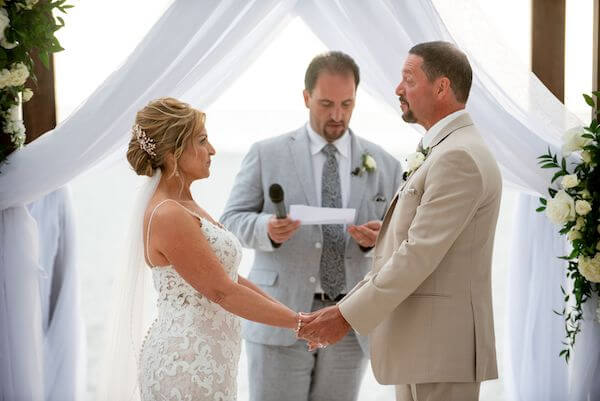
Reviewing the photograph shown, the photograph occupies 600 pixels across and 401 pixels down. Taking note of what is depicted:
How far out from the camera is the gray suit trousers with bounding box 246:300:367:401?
335cm

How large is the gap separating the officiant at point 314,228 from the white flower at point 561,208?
711mm

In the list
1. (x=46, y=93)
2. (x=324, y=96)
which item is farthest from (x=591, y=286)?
(x=46, y=93)

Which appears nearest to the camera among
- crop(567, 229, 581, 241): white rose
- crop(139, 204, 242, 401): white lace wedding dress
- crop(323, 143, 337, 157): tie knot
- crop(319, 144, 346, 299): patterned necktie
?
crop(139, 204, 242, 401): white lace wedding dress

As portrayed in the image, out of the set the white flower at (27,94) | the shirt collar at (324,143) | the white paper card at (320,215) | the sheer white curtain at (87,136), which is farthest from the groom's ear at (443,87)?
the white flower at (27,94)

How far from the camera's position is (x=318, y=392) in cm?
340

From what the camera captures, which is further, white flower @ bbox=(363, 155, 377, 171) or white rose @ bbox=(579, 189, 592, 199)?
white flower @ bbox=(363, 155, 377, 171)

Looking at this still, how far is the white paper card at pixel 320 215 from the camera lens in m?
3.23

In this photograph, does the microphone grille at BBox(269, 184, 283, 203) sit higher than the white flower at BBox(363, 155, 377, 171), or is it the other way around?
the white flower at BBox(363, 155, 377, 171)

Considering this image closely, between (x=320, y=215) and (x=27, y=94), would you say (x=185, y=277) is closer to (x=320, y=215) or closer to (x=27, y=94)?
(x=320, y=215)

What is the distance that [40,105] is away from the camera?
356cm

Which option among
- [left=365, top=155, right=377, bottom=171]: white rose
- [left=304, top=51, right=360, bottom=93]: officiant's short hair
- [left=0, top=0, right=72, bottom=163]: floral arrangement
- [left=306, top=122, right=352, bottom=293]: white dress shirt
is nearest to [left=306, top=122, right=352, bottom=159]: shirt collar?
[left=306, top=122, right=352, bottom=293]: white dress shirt

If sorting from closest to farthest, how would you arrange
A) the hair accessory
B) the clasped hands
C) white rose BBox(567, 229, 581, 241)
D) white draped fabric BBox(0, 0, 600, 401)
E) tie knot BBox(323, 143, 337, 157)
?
1. the hair accessory
2. the clasped hands
3. white rose BBox(567, 229, 581, 241)
4. white draped fabric BBox(0, 0, 600, 401)
5. tie knot BBox(323, 143, 337, 157)

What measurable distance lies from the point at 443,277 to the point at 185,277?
86 centimetres

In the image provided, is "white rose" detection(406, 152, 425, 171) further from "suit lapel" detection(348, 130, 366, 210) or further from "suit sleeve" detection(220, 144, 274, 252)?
"suit sleeve" detection(220, 144, 274, 252)
